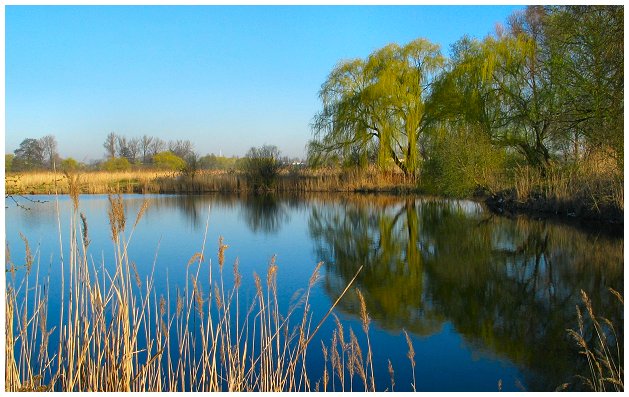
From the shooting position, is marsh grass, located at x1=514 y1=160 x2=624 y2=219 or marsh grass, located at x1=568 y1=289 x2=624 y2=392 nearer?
marsh grass, located at x1=568 y1=289 x2=624 y2=392

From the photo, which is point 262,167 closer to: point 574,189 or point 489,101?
point 489,101

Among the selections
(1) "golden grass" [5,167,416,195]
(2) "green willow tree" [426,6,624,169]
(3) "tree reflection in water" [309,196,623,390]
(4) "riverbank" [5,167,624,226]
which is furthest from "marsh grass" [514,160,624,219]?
(1) "golden grass" [5,167,416,195]

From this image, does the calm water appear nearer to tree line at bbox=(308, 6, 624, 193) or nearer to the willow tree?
tree line at bbox=(308, 6, 624, 193)

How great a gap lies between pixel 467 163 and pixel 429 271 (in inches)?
342

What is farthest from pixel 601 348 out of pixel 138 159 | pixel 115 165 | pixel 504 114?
pixel 138 159

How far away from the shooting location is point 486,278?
6.68 metres

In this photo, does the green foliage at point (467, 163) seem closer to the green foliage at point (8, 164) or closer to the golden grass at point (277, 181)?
the golden grass at point (277, 181)

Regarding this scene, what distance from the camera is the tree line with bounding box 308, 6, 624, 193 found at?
10.1 meters

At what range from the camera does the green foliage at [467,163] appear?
15.1m

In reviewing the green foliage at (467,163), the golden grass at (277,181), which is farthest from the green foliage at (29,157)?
the golden grass at (277,181)

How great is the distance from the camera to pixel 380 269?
729 centimetres

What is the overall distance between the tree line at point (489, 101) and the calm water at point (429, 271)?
2242 mm

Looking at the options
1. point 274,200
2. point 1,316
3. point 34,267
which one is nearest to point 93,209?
point 274,200

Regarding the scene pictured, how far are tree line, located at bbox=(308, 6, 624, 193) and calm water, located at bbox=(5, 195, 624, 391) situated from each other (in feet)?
7.36
